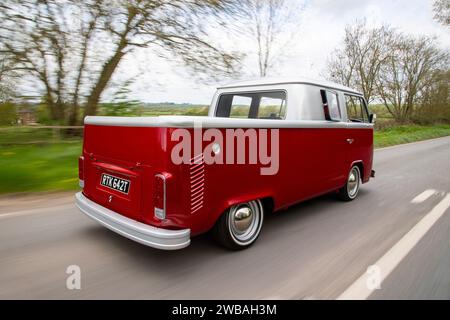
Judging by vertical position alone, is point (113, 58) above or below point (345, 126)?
above

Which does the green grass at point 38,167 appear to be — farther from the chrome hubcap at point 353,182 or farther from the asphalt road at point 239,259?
the chrome hubcap at point 353,182

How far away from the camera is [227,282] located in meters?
2.66

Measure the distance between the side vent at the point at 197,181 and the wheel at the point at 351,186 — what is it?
325 centimetres

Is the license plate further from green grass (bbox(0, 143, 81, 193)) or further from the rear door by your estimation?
the rear door

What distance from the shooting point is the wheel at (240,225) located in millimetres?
3131

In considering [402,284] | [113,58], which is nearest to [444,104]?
[113,58]

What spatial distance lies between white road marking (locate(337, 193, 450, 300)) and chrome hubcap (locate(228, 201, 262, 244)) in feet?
3.72

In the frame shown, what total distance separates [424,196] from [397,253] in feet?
9.80

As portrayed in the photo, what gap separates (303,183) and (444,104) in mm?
39941

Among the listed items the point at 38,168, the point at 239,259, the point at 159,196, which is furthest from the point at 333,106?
the point at 38,168

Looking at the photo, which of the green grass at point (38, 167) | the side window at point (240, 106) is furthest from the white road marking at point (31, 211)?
the side window at point (240, 106)

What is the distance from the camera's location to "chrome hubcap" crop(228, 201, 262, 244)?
3.21 metres

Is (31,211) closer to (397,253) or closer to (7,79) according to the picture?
(397,253)
